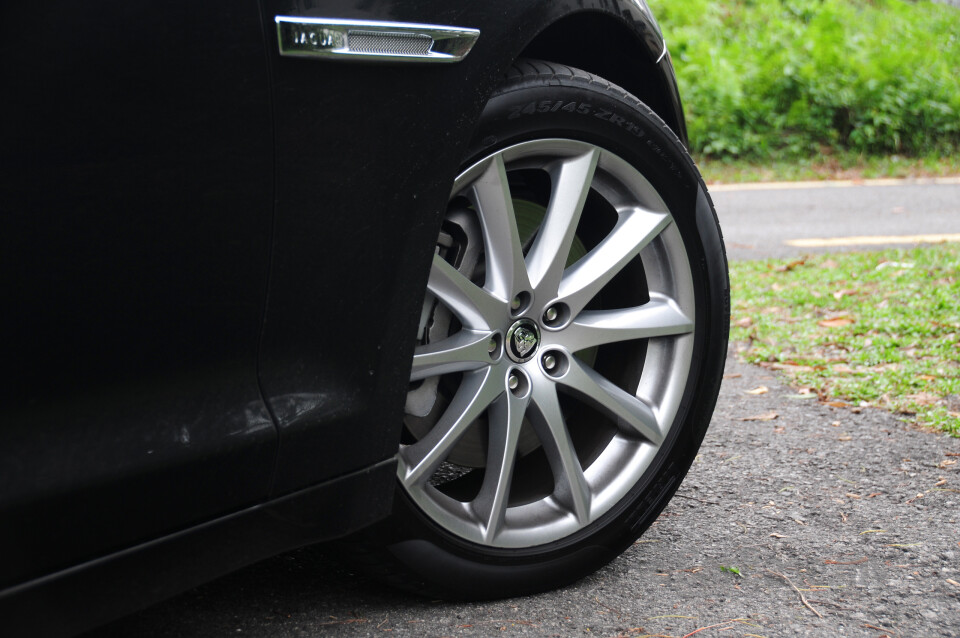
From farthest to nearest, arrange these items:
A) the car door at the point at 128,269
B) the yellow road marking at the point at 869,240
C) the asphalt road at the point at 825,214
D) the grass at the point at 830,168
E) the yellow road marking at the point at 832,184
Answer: the grass at the point at 830,168
the yellow road marking at the point at 832,184
the asphalt road at the point at 825,214
the yellow road marking at the point at 869,240
the car door at the point at 128,269

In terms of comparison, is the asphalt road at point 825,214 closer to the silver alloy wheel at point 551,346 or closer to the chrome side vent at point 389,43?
the silver alloy wheel at point 551,346

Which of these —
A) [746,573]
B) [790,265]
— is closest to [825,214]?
[790,265]

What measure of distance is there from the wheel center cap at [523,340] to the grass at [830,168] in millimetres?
8422

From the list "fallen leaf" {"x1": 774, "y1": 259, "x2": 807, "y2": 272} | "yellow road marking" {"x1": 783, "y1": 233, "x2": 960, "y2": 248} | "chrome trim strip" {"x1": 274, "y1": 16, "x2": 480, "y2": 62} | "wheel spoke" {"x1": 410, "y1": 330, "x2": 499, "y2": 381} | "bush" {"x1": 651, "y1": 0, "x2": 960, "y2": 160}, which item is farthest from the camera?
"bush" {"x1": 651, "y1": 0, "x2": 960, "y2": 160}

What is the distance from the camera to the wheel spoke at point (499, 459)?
194 centimetres

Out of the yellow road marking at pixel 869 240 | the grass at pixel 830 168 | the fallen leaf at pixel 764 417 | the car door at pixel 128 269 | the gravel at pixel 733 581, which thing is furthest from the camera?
the grass at pixel 830 168

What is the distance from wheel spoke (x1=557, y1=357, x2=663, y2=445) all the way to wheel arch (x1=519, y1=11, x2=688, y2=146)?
66 cm

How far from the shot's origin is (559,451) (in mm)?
2012

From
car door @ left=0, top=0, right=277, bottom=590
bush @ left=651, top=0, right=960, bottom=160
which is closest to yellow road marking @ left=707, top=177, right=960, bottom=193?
bush @ left=651, top=0, right=960, bottom=160

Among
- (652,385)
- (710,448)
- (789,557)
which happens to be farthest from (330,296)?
(710,448)

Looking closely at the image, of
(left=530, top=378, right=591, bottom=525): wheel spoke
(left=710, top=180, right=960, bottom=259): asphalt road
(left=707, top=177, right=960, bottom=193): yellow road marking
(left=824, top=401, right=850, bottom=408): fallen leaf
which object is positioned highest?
(left=530, top=378, right=591, bottom=525): wheel spoke

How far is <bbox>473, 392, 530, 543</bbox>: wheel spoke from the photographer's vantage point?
1939 mm

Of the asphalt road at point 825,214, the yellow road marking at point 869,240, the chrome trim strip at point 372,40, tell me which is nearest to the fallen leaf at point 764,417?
the chrome trim strip at point 372,40

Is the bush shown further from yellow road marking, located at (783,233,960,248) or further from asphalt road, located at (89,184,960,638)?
asphalt road, located at (89,184,960,638)
